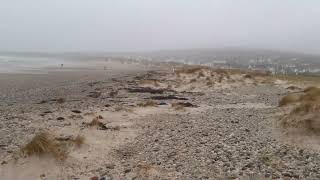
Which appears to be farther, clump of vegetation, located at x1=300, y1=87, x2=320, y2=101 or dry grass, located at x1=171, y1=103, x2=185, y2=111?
dry grass, located at x1=171, y1=103, x2=185, y2=111

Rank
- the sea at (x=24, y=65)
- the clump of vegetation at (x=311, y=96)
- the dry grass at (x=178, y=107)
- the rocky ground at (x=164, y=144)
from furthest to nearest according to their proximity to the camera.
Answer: the sea at (x=24, y=65) → the dry grass at (x=178, y=107) → the clump of vegetation at (x=311, y=96) → the rocky ground at (x=164, y=144)

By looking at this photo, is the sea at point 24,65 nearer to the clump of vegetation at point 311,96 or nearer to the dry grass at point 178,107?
the dry grass at point 178,107

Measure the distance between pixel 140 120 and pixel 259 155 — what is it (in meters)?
8.08

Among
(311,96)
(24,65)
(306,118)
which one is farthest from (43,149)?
(24,65)

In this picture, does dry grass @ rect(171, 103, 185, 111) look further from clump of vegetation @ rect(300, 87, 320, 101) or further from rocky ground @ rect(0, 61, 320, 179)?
clump of vegetation @ rect(300, 87, 320, 101)

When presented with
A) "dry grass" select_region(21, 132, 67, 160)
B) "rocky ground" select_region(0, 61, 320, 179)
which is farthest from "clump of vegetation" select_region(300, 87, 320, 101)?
"dry grass" select_region(21, 132, 67, 160)

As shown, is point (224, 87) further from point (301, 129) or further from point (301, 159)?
→ point (301, 159)

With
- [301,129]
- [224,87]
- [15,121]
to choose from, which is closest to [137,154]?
[301,129]

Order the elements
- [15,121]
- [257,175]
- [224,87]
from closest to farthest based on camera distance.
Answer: [257,175] → [15,121] → [224,87]

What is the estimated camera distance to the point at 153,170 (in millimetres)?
11258

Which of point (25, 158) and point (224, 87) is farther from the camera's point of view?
point (224, 87)

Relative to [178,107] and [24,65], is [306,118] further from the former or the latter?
[24,65]

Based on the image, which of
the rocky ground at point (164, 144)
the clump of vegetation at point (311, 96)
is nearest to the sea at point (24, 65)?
the rocky ground at point (164, 144)

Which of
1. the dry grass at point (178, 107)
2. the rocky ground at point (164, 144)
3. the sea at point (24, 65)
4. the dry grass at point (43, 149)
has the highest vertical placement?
the dry grass at point (43, 149)
